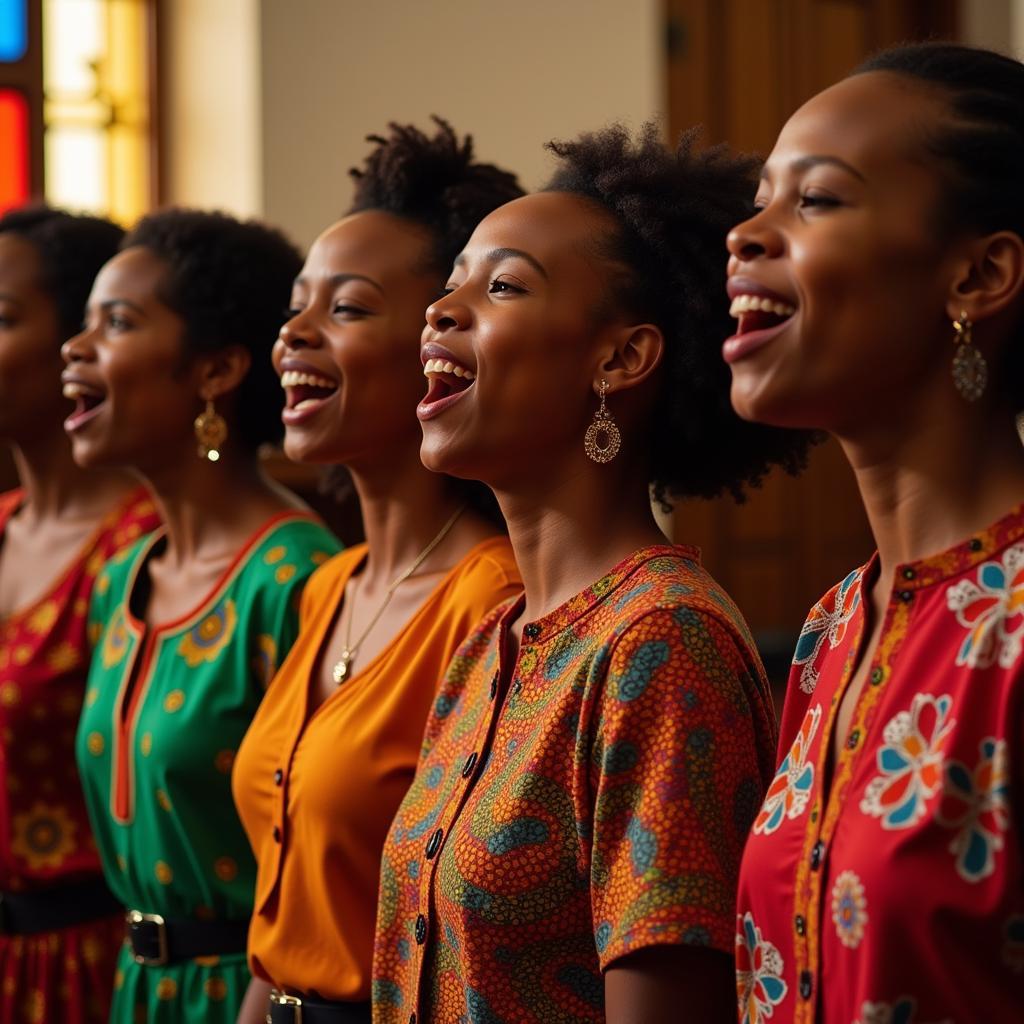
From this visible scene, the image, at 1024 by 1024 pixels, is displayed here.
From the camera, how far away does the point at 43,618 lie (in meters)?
2.57

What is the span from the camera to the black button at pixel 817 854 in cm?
115

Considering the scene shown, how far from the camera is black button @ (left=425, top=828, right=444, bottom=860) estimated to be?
1.51 metres

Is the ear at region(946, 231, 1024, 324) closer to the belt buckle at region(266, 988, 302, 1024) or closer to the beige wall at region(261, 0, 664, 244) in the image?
the belt buckle at region(266, 988, 302, 1024)

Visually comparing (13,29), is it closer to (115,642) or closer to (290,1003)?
(115,642)

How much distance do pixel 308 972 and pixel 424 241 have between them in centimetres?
86

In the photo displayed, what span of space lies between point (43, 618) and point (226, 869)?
2.05ft

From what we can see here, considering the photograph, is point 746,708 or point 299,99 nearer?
point 746,708

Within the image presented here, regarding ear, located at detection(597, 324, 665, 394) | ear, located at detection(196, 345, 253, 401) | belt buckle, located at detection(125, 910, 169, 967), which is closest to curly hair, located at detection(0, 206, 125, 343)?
ear, located at detection(196, 345, 253, 401)

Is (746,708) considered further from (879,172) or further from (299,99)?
(299,99)

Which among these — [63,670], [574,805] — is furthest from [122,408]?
[574,805]

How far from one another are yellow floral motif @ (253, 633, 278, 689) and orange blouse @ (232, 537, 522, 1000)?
0.20 m

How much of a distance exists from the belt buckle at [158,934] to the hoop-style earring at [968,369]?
1428 millimetres

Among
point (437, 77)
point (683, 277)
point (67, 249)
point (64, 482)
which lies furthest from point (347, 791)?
point (437, 77)

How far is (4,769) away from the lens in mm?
2471
